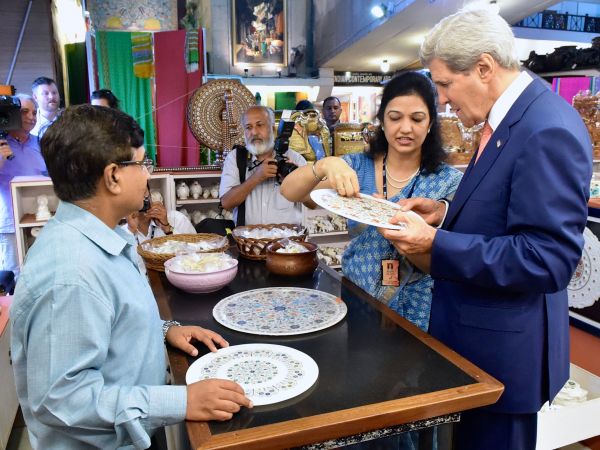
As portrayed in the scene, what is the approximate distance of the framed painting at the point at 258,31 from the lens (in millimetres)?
10602

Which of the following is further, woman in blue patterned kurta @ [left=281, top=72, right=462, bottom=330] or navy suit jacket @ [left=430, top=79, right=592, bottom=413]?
woman in blue patterned kurta @ [left=281, top=72, right=462, bottom=330]

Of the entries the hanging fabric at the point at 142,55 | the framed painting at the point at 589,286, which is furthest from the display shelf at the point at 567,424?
the hanging fabric at the point at 142,55

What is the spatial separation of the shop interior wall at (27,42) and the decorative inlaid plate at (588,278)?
5550mm

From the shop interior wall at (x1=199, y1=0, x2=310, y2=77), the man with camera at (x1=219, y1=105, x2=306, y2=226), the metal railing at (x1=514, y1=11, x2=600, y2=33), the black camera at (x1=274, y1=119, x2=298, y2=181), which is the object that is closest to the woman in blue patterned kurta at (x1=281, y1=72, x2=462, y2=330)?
the black camera at (x1=274, y1=119, x2=298, y2=181)

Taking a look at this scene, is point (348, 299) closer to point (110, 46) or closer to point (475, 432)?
point (475, 432)

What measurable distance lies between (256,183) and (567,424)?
2114 mm

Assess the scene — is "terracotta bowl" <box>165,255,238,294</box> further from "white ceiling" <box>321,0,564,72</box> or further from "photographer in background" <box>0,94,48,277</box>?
"white ceiling" <box>321,0,564,72</box>

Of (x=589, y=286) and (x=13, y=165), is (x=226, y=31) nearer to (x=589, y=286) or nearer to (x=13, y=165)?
(x=13, y=165)

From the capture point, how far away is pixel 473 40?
3.77 feet

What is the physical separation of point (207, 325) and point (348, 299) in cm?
47

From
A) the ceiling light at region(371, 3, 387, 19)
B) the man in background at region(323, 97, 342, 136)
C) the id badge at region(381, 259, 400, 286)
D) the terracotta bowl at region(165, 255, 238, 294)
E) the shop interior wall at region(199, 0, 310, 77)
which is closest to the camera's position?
the terracotta bowl at region(165, 255, 238, 294)

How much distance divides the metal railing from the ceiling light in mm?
2013

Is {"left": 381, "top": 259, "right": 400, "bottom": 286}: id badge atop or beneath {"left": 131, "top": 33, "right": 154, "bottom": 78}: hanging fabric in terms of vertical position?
beneath

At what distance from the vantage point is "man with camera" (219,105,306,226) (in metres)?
3.09
